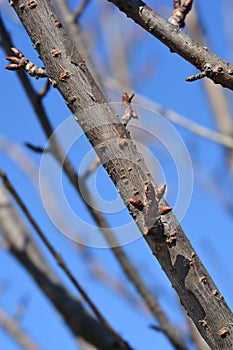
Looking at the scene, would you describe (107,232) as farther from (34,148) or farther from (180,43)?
(180,43)

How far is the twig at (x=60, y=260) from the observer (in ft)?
4.98

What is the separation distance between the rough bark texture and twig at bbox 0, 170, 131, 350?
582 mm

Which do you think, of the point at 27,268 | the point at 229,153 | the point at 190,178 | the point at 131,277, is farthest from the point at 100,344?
the point at 229,153

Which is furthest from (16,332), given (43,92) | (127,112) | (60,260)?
(127,112)

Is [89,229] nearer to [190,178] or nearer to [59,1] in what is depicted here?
[190,178]

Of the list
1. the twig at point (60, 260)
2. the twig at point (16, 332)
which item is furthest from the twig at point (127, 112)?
the twig at point (16, 332)

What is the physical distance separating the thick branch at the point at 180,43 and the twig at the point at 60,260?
2.08ft

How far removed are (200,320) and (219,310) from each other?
0.03 metres

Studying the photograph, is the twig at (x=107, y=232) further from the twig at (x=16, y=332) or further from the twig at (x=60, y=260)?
the twig at (x=16, y=332)

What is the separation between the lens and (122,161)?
3.08 ft

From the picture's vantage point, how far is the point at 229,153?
3.45 m

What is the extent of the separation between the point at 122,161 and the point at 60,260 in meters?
0.70

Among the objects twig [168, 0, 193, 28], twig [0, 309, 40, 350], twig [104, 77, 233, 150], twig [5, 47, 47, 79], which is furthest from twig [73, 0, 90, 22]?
twig [0, 309, 40, 350]

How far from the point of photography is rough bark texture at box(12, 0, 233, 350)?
911 mm
